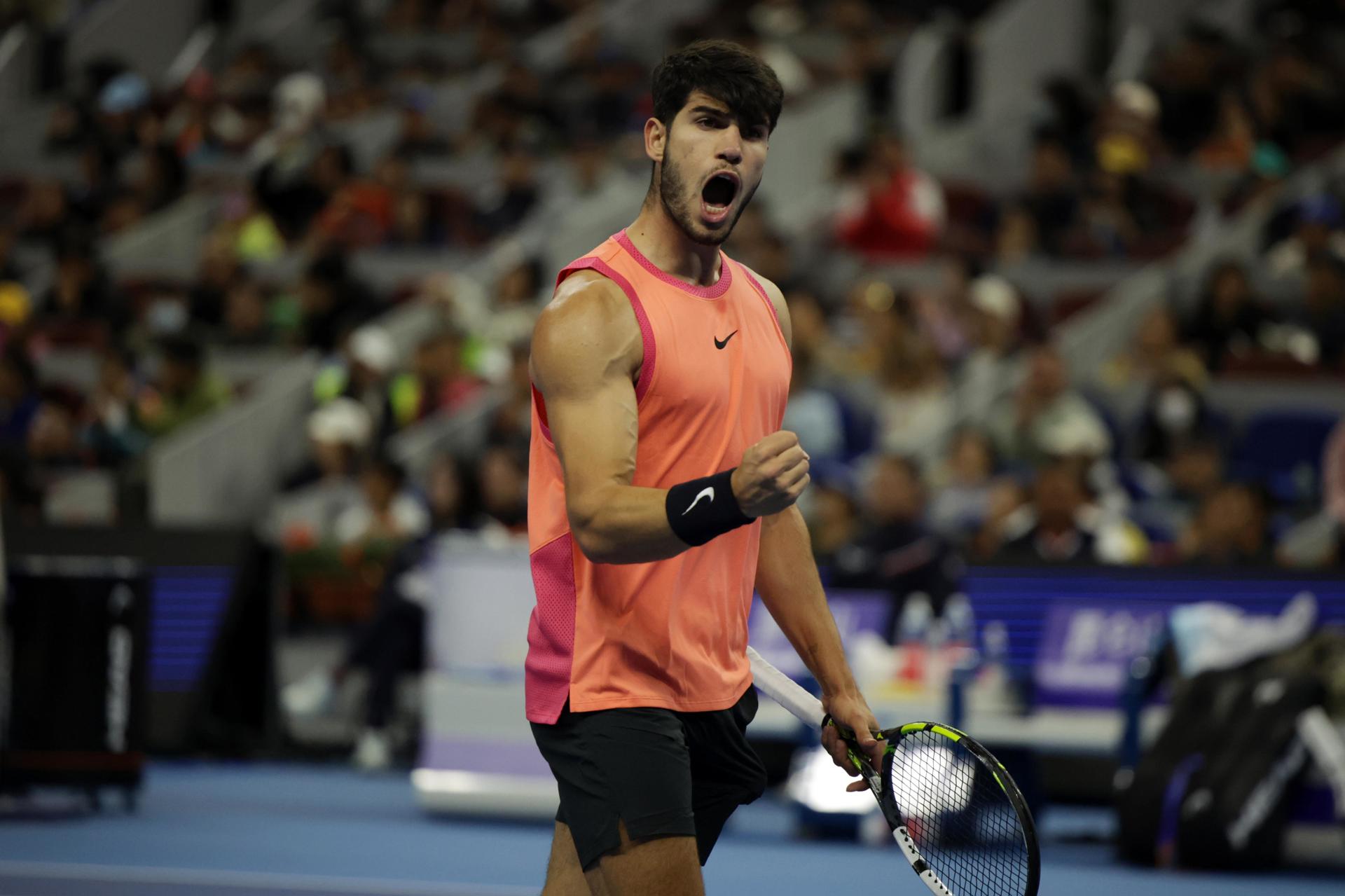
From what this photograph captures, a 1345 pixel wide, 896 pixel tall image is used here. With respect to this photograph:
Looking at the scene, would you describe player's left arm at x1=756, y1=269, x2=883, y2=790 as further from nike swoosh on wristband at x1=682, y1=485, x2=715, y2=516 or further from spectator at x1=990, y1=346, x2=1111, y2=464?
spectator at x1=990, y1=346, x2=1111, y2=464

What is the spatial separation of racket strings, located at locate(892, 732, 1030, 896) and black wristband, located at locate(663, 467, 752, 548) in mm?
679

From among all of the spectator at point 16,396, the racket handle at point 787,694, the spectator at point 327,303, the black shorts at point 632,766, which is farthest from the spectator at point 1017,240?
the black shorts at point 632,766

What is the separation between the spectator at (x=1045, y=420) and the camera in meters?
11.4

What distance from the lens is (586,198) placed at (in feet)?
53.2

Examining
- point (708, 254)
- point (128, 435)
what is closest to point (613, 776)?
point (708, 254)

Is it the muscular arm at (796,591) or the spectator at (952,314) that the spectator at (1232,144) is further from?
the muscular arm at (796,591)

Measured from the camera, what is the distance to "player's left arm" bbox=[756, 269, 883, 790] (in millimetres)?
3615

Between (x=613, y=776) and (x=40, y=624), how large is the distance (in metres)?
6.34

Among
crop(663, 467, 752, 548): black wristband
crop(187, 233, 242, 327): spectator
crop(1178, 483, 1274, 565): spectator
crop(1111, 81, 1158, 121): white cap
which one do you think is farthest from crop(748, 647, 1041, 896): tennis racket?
crop(187, 233, 242, 327): spectator

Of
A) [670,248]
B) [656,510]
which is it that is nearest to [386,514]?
[670,248]

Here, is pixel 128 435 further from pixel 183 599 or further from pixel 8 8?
pixel 8 8

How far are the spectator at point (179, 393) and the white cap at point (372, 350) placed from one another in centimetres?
108

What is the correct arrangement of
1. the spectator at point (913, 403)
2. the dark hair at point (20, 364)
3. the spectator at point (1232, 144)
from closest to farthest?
the spectator at point (913, 403), the dark hair at point (20, 364), the spectator at point (1232, 144)

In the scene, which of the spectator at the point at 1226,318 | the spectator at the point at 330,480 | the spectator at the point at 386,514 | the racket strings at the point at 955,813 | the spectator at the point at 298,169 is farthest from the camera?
the spectator at the point at 298,169
